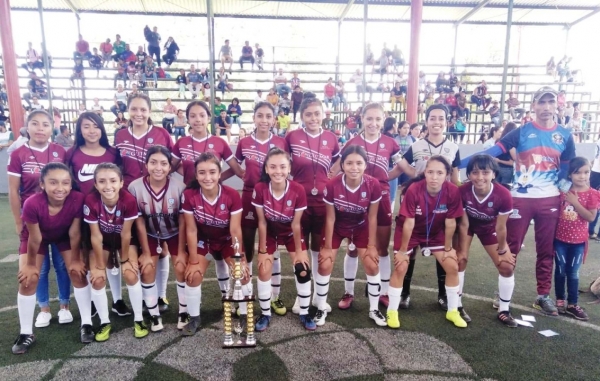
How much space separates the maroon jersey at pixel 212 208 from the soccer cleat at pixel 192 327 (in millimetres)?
692

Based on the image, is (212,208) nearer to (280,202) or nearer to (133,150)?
(280,202)

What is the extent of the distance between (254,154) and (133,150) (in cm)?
103

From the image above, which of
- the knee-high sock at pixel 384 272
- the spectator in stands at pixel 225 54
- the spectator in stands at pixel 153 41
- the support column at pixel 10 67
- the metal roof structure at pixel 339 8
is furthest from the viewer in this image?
the spectator in stands at pixel 225 54

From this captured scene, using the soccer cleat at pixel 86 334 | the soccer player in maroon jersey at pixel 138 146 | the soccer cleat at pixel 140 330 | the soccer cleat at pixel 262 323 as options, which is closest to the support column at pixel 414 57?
the soccer player in maroon jersey at pixel 138 146

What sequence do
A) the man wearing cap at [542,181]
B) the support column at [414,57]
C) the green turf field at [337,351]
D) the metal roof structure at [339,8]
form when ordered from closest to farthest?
the green turf field at [337,351], the man wearing cap at [542,181], the support column at [414,57], the metal roof structure at [339,8]

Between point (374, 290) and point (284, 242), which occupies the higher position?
point (284, 242)

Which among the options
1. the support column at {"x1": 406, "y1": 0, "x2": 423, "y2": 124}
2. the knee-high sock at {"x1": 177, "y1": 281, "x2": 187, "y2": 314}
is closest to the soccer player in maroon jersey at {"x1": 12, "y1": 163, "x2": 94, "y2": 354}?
the knee-high sock at {"x1": 177, "y1": 281, "x2": 187, "y2": 314}

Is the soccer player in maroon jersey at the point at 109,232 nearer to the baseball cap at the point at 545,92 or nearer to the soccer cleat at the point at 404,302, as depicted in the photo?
the soccer cleat at the point at 404,302

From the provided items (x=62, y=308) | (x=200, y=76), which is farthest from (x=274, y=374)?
(x=200, y=76)

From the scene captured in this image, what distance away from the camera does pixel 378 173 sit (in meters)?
3.54

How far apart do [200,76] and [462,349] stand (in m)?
12.9

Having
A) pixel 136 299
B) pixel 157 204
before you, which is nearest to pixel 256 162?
pixel 157 204

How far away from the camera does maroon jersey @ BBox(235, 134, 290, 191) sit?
3578 mm

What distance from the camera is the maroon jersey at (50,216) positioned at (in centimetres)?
282
